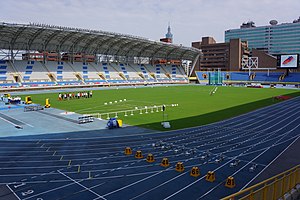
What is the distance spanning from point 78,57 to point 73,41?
11.9 m

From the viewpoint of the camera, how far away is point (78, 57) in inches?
3071

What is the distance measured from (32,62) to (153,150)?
61.8 metres

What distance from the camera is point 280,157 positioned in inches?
538

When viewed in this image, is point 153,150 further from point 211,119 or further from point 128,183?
point 211,119

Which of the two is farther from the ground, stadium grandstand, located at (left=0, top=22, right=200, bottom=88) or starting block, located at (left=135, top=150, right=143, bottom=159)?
stadium grandstand, located at (left=0, top=22, right=200, bottom=88)

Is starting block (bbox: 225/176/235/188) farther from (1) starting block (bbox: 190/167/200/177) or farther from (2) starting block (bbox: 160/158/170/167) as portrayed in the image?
(2) starting block (bbox: 160/158/170/167)

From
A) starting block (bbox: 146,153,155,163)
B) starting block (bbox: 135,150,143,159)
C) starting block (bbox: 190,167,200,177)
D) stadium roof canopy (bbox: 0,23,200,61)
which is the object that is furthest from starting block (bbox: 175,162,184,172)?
stadium roof canopy (bbox: 0,23,200,61)

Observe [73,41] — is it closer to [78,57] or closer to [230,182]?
[78,57]

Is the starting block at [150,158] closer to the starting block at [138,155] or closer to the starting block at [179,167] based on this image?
the starting block at [138,155]

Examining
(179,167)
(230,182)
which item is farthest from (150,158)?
(230,182)

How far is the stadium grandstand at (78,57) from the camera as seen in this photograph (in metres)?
58.4

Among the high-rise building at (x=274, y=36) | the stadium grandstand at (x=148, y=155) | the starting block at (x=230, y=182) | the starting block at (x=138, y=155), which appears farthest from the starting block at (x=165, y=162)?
the high-rise building at (x=274, y=36)

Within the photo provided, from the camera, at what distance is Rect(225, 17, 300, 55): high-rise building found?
143m

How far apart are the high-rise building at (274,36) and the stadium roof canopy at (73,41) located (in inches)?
3342
